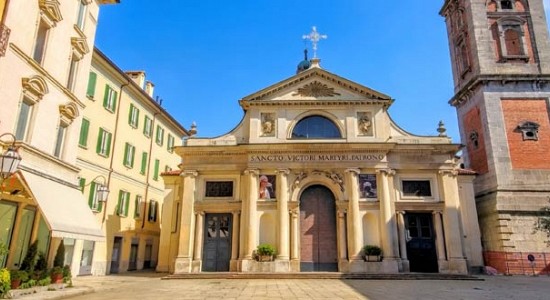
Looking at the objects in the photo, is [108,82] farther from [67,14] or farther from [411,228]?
[411,228]

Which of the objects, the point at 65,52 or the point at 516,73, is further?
the point at 516,73

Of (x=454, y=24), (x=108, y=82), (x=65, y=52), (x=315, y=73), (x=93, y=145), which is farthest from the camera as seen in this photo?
(x=454, y=24)

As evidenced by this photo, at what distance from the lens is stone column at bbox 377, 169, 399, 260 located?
1966 centimetres

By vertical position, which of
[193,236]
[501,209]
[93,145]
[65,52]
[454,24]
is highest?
[454,24]

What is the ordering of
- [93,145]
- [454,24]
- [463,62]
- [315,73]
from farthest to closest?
[454,24] < [463,62] < [315,73] < [93,145]

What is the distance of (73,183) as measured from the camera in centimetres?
1489

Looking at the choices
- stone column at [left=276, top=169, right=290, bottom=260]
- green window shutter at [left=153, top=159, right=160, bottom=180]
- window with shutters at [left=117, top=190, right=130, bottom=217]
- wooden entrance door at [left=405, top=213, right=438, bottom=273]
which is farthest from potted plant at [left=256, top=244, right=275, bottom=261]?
green window shutter at [left=153, top=159, right=160, bottom=180]

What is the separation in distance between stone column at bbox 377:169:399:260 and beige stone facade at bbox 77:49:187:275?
16118mm

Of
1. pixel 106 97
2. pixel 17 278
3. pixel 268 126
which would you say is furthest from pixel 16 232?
pixel 268 126

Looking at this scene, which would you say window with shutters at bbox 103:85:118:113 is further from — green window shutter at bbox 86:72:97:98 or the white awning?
the white awning

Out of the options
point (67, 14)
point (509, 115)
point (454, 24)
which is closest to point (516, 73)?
point (509, 115)

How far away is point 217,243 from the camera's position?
21141mm

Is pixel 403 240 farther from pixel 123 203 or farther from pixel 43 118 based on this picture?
pixel 43 118

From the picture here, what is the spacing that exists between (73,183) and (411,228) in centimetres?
1841
